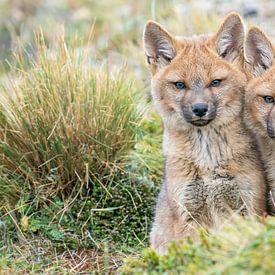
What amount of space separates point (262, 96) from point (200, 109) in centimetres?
49

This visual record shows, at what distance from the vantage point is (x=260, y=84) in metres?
5.77

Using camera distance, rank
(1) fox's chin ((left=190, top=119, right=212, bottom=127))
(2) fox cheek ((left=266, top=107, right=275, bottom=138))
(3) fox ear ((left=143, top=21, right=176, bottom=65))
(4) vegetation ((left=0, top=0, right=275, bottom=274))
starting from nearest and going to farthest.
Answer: (2) fox cheek ((left=266, top=107, right=275, bottom=138)) < (1) fox's chin ((left=190, top=119, right=212, bottom=127)) < (3) fox ear ((left=143, top=21, right=176, bottom=65)) < (4) vegetation ((left=0, top=0, right=275, bottom=274))

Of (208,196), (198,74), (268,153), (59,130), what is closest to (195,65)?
(198,74)

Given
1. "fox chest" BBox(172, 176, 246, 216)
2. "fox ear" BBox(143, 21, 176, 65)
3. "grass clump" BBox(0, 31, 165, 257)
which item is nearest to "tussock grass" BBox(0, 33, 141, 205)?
"grass clump" BBox(0, 31, 165, 257)

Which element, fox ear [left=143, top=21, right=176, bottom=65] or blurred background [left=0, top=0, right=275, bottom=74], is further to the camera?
blurred background [left=0, top=0, right=275, bottom=74]

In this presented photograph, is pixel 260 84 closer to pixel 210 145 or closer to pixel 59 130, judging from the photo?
pixel 210 145

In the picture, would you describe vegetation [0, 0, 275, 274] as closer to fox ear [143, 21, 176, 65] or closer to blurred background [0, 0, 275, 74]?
blurred background [0, 0, 275, 74]

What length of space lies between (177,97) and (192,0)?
284 inches

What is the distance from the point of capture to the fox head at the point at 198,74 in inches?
224

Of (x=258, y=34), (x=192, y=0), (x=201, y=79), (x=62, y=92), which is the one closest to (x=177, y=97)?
(x=201, y=79)

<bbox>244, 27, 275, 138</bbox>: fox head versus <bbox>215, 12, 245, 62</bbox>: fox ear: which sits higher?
<bbox>215, 12, 245, 62</bbox>: fox ear

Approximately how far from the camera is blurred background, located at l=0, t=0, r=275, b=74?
31.6ft

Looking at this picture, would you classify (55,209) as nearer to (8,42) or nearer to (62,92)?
(62,92)

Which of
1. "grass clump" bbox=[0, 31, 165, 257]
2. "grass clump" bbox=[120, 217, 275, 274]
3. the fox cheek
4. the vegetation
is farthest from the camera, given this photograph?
"grass clump" bbox=[0, 31, 165, 257]
